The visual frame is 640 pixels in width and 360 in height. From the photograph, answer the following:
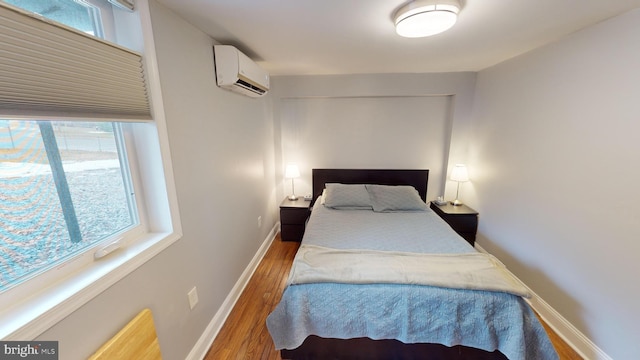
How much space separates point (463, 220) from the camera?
2660 millimetres

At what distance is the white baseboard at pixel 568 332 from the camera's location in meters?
1.45

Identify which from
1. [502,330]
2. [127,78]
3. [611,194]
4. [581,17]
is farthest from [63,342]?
[581,17]

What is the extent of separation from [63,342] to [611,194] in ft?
9.02

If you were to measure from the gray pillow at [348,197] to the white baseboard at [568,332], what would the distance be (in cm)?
163

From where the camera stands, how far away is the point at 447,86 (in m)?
2.74

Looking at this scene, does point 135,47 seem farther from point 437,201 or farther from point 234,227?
point 437,201

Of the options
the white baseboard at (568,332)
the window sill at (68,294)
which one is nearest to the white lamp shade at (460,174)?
the white baseboard at (568,332)

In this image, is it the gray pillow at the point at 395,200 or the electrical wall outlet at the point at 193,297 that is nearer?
the electrical wall outlet at the point at 193,297

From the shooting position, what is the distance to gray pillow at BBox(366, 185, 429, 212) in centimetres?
260

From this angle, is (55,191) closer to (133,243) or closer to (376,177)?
(133,243)

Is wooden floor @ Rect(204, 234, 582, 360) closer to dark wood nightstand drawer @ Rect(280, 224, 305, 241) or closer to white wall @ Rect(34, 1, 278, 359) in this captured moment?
white wall @ Rect(34, 1, 278, 359)

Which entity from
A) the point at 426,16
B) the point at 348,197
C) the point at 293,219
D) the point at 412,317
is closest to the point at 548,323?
the point at 412,317

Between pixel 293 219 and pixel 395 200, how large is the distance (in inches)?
50.4

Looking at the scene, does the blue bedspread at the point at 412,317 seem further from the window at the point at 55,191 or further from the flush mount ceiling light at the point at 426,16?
the flush mount ceiling light at the point at 426,16
